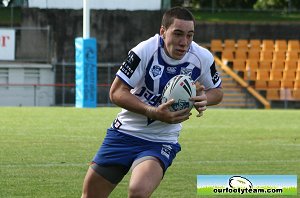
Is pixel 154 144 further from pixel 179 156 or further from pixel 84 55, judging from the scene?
pixel 84 55

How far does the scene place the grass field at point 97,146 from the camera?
35.6 feet

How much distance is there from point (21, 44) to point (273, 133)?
21.7 meters

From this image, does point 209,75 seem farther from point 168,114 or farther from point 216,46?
point 216,46

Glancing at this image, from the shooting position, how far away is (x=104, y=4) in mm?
41750

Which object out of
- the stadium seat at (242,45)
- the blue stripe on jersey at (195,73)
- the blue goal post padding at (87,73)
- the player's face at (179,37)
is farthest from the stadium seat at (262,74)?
the player's face at (179,37)

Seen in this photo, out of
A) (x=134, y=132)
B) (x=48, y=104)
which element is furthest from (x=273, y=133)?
(x=48, y=104)

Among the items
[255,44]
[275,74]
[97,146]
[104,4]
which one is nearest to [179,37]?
[97,146]

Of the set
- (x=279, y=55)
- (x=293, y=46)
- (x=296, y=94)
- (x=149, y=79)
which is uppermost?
(x=149, y=79)

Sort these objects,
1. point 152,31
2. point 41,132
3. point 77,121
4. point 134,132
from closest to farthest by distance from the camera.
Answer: point 134,132
point 41,132
point 77,121
point 152,31

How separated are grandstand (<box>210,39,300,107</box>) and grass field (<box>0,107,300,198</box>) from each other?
42.0 ft

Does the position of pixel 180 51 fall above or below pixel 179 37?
below

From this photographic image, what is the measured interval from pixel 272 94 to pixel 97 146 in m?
22.4

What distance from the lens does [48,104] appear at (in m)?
38.4

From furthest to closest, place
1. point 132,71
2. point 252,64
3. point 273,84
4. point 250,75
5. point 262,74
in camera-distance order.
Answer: point 252,64 → point 262,74 → point 250,75 → point 273,84 → point 132,71
